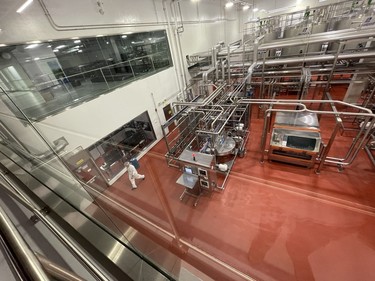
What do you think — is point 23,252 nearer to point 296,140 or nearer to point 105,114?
point 105,114

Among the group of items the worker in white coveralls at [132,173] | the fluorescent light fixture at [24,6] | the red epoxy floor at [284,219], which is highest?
the fluorescent light fixture at [24,6]

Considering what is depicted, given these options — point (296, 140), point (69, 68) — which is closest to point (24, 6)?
point (69, 68)

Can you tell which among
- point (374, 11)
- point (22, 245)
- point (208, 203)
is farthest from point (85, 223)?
point (374, 11)

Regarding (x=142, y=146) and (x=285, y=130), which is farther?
(x=142, y=146)

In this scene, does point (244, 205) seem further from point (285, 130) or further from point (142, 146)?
point (142, 146)

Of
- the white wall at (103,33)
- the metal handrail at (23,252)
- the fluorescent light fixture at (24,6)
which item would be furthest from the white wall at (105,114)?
the metal handrail at (23,252)

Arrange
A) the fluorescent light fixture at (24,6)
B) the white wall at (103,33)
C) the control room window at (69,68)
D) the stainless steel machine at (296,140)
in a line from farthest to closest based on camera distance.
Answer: the stainless steel machine at (296,140)
the control room window at (69,68)
the white wall at (103,33)
the fluorescent light fixture at (24,6)

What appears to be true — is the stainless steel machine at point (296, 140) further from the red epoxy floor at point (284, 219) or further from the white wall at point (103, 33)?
the white wall at point (103, 33)

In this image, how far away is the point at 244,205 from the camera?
3508 mm

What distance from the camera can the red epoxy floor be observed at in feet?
8.34

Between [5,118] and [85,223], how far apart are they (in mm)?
3089

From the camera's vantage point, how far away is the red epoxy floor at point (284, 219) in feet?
8.34

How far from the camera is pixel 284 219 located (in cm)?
315

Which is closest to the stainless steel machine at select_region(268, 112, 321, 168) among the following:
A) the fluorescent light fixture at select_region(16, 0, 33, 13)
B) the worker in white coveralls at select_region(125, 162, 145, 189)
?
the worker in white coveralls at select_region(125, 162, 145, 189)
